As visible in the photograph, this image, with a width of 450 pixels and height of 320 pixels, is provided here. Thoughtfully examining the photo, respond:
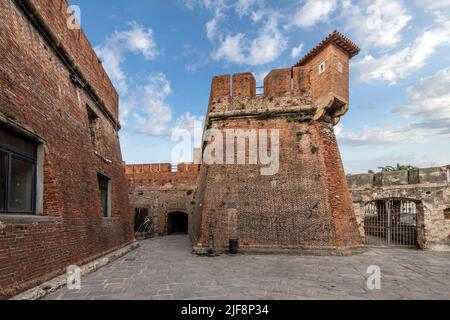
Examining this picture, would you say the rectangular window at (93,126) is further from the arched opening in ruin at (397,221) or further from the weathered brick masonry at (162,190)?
the arched opening in ruin at (397,221)

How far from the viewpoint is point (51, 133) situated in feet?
19.2

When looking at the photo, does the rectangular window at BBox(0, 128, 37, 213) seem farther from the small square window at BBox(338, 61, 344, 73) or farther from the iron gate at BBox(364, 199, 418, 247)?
the iron gate at BBox(364, 199, 418, 247)

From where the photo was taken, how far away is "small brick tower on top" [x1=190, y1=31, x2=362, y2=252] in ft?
32.4

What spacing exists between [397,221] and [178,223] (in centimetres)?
1456

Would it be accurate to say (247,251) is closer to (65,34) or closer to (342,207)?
(342,207)

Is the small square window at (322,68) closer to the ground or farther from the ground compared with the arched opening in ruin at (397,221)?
farther from the ground

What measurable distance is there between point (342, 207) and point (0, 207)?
9897 mm

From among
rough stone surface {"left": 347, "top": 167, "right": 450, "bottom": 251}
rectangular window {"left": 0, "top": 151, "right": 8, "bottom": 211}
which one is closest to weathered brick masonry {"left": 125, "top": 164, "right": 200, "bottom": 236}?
rough stone surface {"left": 347, "top": 167, "right": 450, "bottom": 251}

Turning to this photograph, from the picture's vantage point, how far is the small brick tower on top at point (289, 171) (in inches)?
388

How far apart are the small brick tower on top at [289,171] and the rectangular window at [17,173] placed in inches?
235

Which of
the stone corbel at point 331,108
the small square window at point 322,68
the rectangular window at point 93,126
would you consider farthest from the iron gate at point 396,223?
the rectangular window at point 93,126

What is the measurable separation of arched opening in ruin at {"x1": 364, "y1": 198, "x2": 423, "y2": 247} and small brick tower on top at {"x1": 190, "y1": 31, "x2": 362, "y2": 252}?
8.32 feet
